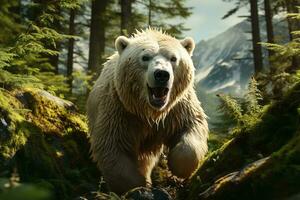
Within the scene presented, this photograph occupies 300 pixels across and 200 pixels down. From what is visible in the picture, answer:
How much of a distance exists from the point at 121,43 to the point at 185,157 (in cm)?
201

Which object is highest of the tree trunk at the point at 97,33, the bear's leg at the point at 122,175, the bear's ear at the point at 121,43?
the tree trunk at the point at 97,33

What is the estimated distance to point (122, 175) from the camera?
638 centimetres

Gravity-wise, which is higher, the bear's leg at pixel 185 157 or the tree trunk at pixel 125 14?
the tree trunk at pixel 125 14

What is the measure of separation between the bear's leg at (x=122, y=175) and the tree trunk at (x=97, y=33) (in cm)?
1191

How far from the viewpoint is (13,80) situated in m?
5.62

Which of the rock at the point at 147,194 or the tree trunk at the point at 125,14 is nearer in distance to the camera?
the rock at the point at 147,194

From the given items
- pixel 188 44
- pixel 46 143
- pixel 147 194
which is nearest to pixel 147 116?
pixel 188 44

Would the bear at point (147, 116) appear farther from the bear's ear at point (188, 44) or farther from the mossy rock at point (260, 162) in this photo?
the mossy rock at point (260, 162)

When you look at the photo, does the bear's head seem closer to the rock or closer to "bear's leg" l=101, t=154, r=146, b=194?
"bear's leg" l=101, t=154, r=146, b=194

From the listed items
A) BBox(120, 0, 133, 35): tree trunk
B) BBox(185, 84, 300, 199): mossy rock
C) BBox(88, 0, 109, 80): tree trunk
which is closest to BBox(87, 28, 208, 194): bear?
BBox(185, 84, 300, 199): mossy rock

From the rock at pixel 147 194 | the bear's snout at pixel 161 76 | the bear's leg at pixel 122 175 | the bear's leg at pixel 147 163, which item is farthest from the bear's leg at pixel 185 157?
the rock at pixel 147 194

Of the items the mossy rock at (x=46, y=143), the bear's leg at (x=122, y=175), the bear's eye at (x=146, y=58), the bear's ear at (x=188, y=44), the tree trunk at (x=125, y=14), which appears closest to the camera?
the mossy rock at (x=46, y=143)

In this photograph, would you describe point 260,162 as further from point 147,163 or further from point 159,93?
point 147,163

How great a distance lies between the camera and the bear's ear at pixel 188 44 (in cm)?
740
